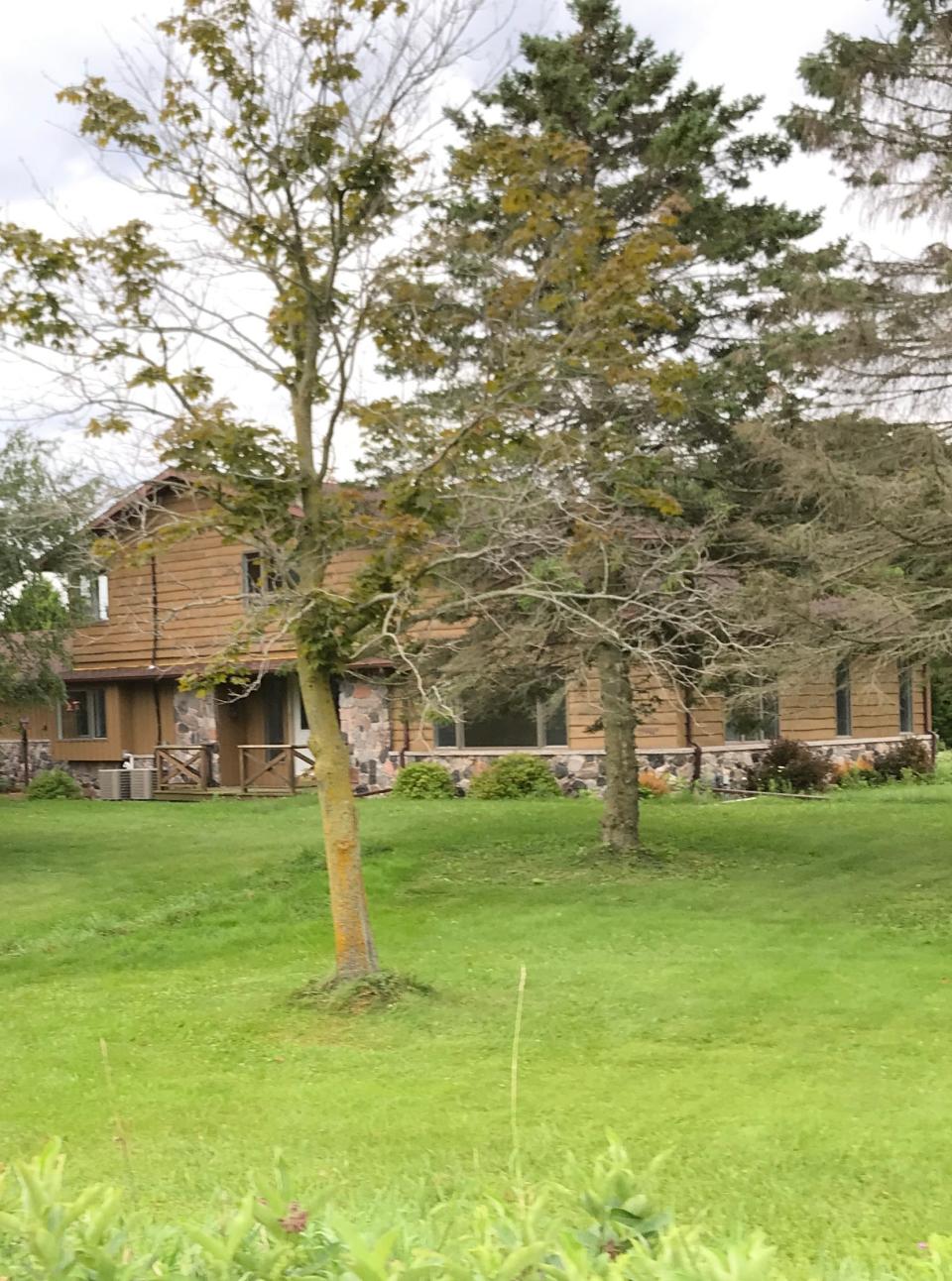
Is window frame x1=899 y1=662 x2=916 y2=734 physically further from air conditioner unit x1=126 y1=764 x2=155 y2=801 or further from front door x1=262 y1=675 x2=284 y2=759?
air conditioner unit x1=126 y1=764 x2=155 y2=801

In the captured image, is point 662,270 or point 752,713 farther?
point 752,713

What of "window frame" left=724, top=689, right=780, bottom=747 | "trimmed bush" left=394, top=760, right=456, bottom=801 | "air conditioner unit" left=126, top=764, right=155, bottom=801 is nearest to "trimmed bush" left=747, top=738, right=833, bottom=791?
"window frame" left=724, top=689, right=780, bottom=747

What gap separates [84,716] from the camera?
96.5 feet

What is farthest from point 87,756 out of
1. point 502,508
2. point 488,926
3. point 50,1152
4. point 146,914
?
point 50,1152

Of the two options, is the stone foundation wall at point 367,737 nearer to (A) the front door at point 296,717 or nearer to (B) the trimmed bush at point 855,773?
(A) the front door at point 296,717

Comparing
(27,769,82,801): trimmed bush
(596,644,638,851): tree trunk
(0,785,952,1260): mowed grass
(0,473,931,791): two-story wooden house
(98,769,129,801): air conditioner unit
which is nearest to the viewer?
(0,785,952,1260): mowed grass

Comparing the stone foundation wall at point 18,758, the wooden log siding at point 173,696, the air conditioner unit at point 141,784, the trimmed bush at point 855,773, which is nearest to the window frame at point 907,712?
the wooden log siding at point 173,696

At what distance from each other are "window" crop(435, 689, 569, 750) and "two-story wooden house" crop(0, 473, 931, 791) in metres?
0.02

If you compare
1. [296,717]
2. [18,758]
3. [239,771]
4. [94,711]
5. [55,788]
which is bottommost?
[55,788]

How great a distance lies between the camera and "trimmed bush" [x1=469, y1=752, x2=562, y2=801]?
2167 centimetres

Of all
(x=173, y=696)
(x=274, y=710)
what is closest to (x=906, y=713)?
(x=274, y=710)

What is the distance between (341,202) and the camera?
29.0 ft

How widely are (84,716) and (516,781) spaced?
1289cm

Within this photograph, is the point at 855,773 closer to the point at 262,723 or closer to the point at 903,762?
the point at 903,762
